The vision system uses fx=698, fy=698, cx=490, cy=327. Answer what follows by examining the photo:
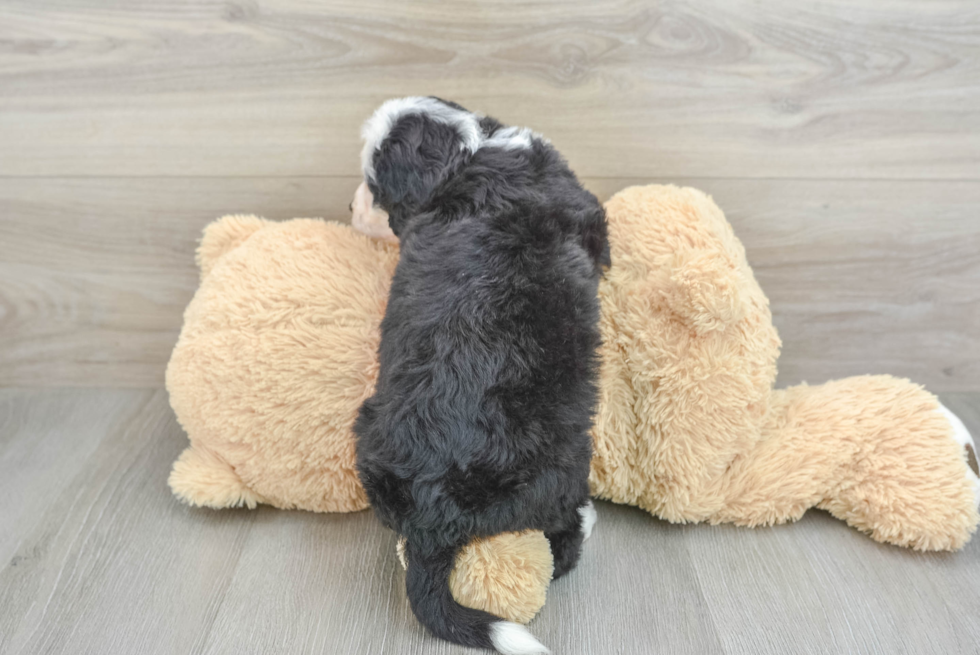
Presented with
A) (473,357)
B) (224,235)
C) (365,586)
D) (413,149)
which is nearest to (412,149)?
(413,149)

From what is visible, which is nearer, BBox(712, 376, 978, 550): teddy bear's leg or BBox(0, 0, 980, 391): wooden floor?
BBox(712, 376, 978, 550): teddy bear's leg

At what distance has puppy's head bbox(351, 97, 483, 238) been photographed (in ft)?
2.53

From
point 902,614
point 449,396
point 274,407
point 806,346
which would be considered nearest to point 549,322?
point 449,396

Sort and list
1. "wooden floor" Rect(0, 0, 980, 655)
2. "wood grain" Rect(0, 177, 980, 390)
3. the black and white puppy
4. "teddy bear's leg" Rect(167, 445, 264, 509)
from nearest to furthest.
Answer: the black and white puppy < "wooden floor" Rect(0, 0, 980, 655) < "teddy bear's leg" Rect(167, 445, 264, 509) < "wood grain" Rect(0, 177, 980, 390)

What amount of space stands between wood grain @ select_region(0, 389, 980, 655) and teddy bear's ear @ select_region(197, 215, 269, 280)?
1.12 feet

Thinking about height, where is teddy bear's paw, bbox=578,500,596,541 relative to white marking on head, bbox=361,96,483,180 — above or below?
below

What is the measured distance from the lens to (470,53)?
100cm

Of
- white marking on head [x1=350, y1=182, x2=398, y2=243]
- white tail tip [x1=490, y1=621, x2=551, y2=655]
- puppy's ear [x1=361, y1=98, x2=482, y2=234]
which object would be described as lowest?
white tail tip [x1=490, y1=621, x2=551, y2=655]

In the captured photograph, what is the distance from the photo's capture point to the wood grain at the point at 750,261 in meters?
1.08

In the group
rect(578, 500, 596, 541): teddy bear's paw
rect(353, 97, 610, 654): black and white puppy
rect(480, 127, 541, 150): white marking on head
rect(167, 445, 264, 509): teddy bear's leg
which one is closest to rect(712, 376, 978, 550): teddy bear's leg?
rect(578, 500, 596, 541): teddy bear's paw

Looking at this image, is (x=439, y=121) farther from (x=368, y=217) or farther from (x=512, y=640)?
(x=512, y=640)

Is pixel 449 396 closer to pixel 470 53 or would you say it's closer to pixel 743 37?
pixel 470 53

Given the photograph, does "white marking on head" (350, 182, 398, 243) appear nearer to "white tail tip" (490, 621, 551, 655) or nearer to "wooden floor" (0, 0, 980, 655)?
"wooden floor" (0, 0, 980, 655)

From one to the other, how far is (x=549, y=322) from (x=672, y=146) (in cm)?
47
